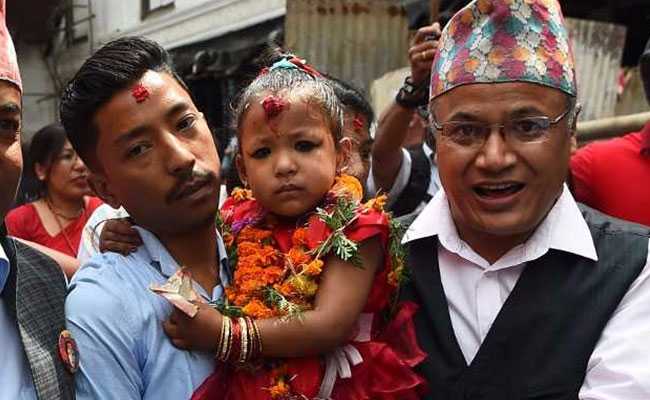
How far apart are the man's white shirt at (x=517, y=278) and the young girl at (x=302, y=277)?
0.44 ft

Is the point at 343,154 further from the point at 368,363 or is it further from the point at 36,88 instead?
the point at 36,88

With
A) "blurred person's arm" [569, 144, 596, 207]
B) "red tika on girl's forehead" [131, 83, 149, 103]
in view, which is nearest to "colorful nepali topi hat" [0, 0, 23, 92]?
"red tika on girl's forehead" [131, 83, 149, 103]

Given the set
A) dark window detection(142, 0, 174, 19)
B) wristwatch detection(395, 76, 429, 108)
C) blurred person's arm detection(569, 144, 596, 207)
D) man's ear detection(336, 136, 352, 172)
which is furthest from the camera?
dark window detection(142, 0, 174, 19)

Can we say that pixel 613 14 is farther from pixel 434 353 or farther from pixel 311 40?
pixel 434 353

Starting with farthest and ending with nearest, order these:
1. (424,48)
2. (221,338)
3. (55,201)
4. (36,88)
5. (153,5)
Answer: (36,88) → (153,5) → (55,201) → (424,48) → (221,338)

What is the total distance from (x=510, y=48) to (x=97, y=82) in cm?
108

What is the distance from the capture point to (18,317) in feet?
5.36

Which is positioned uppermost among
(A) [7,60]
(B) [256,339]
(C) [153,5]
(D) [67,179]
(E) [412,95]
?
(A) [7,60]

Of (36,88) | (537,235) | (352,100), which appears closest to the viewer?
(537,235)

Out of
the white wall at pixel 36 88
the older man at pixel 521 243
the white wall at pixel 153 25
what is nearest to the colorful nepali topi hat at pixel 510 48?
the older man at pixel 521 243

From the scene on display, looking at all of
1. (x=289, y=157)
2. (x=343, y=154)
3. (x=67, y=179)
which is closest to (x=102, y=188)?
(x=289, y=157)

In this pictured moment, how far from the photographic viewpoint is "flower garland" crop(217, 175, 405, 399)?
1.83m

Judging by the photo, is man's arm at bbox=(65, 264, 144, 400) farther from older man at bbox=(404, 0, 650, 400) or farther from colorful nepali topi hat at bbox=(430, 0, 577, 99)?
colorful nepali topi hat at bbox=(430, 0, 577, 99)

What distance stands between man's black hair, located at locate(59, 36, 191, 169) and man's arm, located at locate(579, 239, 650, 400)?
4.40 ft
